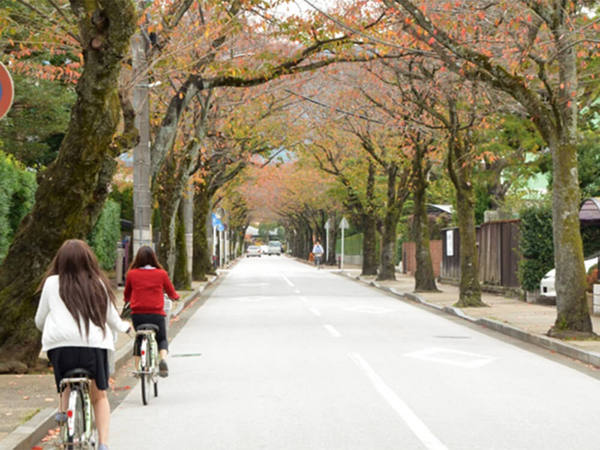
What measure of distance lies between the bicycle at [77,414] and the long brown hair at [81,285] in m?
0.32

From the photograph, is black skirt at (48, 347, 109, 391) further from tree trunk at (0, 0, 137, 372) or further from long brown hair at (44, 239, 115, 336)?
tree trunk at (0, 0, 137, 372)

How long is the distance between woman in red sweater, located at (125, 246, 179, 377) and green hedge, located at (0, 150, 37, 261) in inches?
334

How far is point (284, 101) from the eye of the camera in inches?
1300

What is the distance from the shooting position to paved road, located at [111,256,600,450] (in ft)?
23.1

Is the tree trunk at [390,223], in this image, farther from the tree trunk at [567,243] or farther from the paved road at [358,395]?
the tree trunk at [567,243]

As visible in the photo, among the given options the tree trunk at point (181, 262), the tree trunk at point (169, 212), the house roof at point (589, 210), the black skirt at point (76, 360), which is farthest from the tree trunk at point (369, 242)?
the black skirt at point (76, 360)

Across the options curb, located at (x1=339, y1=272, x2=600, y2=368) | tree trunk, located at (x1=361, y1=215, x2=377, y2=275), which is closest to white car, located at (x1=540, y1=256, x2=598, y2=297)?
curb, located at (x1=339, y1=272, x2=600, y2=368)

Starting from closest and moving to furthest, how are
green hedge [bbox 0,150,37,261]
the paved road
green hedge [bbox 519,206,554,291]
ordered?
the paved road < green hedge [bbox 0,150,37,261] < green hedge [bbox 519,206,554,291]

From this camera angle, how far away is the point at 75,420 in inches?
216

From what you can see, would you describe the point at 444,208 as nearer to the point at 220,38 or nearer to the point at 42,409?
the point at 220,38

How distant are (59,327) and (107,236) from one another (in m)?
26.4

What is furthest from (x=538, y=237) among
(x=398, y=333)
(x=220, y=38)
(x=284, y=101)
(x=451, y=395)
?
(x=451, y=395)

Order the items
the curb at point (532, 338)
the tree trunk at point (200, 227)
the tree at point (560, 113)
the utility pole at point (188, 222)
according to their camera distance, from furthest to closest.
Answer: the tree trunk at point (200, 227), the utility pole at point (188, 222), the tree at point (560, 113), the curb at point (532, 338)

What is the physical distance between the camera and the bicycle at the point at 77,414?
5422 mm
